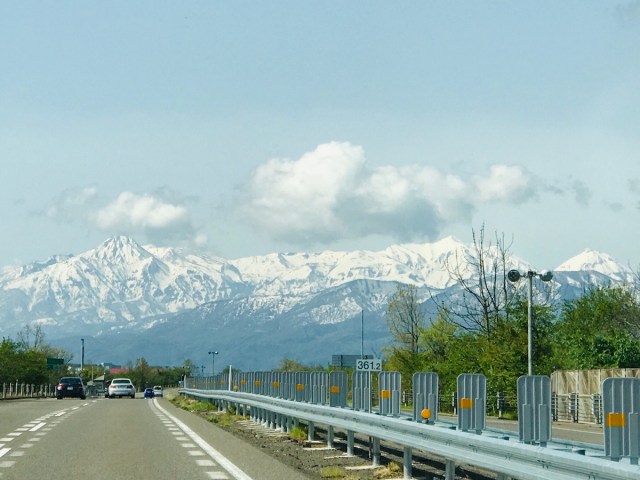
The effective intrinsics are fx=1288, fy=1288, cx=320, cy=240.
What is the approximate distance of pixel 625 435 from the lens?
10633 mm

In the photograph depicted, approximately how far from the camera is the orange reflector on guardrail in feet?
34.9

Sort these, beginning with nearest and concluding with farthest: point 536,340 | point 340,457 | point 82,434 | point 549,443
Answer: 1. point 549,443
2. point 340,457
3. point 82,434
4. point 536,340

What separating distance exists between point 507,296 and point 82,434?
44180 millimetres

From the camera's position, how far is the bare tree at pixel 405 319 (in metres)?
101

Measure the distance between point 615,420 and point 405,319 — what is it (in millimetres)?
94663

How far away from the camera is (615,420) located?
34.9 ft

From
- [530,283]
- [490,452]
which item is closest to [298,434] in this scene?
[490,452]

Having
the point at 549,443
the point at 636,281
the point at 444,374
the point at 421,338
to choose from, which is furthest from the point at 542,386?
the point at 421,338

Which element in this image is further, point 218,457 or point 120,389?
point 120,389

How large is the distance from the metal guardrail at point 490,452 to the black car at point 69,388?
6224cm

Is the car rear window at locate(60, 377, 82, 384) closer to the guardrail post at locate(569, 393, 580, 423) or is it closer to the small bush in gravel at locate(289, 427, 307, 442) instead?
the guardrail post at locate(569, 393, 580, 423)

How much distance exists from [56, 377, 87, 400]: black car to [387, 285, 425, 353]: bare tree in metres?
27.8

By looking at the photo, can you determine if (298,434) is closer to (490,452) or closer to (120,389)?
(490,452)

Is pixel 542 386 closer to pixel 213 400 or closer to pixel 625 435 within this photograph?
pixel 625 435
